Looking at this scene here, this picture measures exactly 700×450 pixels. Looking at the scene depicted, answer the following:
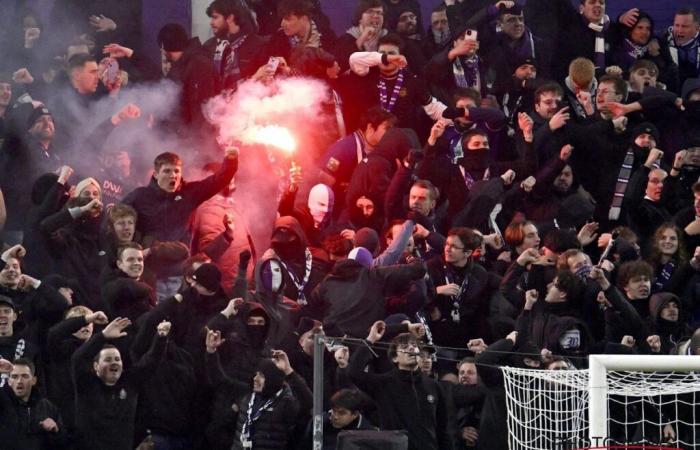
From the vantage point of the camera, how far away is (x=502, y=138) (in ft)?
42.3

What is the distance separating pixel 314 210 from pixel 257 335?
1.18 m

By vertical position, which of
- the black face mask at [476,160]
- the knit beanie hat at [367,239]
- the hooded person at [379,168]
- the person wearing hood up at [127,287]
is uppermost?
the black face mask at [476,160]

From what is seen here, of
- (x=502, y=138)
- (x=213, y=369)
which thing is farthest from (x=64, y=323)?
(x=502, y=138)

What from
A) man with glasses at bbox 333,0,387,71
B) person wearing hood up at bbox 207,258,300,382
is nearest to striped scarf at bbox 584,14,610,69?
man with glasses at bbox 333,0,387,71

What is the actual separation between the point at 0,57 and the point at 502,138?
3934mm

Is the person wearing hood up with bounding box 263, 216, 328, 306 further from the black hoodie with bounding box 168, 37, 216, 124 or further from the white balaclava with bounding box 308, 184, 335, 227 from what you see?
the black hoodie with bounding box 168, 37, 216, 124

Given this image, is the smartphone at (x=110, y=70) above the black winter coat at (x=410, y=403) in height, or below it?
above

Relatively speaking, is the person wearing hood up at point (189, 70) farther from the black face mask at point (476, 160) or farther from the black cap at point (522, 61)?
the black cap at point (522, 61)

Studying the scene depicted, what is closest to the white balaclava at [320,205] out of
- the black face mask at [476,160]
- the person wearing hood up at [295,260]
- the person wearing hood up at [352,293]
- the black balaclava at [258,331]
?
the person wearing hood up at [295,260]

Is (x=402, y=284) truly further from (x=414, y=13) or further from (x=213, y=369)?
(x=414, y=13)

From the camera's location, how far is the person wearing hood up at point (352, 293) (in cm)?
1167

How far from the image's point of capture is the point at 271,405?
11.2 m

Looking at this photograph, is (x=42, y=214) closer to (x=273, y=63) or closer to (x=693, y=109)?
(x=273, y=63)

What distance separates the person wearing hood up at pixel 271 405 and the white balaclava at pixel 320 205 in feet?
4.27
